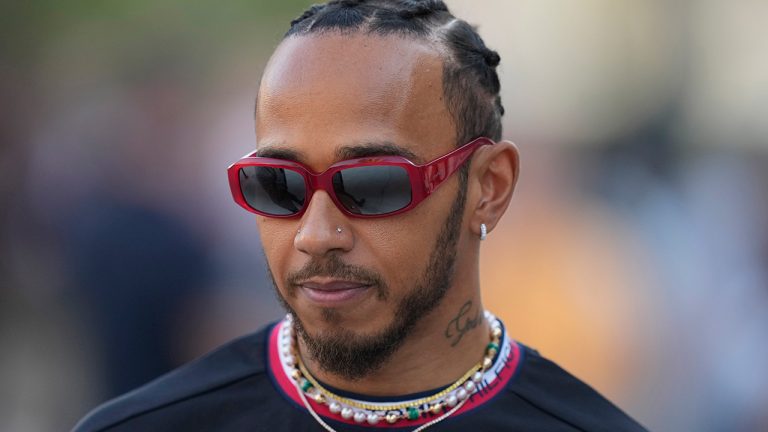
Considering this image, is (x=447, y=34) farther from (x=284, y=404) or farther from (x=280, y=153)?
(x=284, y=404)

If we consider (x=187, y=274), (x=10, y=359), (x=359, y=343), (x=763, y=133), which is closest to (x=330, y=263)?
(x=359, y=343)

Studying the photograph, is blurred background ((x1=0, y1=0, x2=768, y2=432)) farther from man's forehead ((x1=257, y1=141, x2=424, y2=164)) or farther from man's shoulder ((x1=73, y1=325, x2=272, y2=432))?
man's forehead ((x1=257, y1=141, x2=424, y2=164))

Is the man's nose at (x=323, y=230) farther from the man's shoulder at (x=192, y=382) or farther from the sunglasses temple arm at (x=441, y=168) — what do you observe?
the man's shoulder at (x=192, y=382)

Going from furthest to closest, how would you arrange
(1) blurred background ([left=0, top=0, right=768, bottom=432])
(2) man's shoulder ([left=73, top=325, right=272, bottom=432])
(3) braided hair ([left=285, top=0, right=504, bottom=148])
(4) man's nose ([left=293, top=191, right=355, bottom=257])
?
(1) blurred background ([left=0, top=0, right=768, bottom=432]), (2) man's shoulder ([left=73, top=325, right=272, bottom=432]), (3) braided hair ([left=285, top=0, right=504, bottom=148]), (4) man's nose ([left=293, top=191, right=355, bottom=257])

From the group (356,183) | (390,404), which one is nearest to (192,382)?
(390,404)

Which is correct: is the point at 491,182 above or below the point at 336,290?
above

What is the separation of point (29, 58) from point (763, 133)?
5.67 metres

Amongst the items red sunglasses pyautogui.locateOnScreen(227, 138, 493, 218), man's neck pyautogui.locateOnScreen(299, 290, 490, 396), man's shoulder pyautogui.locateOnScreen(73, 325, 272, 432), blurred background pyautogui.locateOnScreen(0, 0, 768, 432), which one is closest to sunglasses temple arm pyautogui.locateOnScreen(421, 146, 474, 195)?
red sunglasses pyautogui.locateOnScreen(227, 138, 493, 218)

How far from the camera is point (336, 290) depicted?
261 centimetres

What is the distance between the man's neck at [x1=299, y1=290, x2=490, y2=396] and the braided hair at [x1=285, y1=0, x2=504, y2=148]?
42 centimetres

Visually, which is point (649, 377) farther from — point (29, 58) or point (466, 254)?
point (29, 58)

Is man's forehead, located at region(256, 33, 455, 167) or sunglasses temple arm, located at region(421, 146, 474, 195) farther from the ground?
man's forehead, located at region(256, 33, 455, 167)

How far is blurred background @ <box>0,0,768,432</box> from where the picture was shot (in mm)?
6039

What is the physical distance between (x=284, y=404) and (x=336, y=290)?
46 cm
